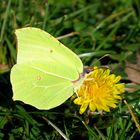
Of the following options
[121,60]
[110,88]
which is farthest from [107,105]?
[121,60]

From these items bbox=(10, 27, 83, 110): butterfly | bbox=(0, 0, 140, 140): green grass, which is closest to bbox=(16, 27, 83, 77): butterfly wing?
bbox=(10, 27, 83, 110): butterfly

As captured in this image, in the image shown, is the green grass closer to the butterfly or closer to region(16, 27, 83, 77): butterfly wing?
the butterfly

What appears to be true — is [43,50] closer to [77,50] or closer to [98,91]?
[98,91]

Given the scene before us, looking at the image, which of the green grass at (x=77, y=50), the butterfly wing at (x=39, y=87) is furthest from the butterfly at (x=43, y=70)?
the green grass at (x=77, y=50)

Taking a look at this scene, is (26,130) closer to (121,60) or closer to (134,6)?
(121,60)

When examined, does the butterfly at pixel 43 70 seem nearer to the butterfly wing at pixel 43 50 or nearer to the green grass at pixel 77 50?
the butterfly wing at pixel 43 50

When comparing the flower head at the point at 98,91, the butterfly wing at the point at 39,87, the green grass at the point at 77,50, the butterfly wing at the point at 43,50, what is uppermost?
the butterfly wing at the point at 43,50
